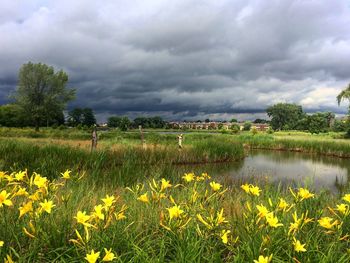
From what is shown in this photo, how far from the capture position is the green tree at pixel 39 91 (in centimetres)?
5188

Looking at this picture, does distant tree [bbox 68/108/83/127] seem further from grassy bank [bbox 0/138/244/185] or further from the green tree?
grassy bank [bbox 0/138/244/185]

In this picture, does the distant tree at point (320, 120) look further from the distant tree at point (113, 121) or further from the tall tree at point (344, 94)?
the distant tree at point (113, 121)

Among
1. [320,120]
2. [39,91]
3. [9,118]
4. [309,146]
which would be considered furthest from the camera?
[320,120]

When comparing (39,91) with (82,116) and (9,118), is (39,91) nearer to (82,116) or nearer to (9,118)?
Answer: (9,118)

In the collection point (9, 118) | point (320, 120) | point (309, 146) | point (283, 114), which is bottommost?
point (309, 146)

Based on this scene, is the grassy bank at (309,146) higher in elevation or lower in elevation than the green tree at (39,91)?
lower

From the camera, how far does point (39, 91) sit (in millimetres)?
53219

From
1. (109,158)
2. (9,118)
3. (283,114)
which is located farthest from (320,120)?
(109,158)

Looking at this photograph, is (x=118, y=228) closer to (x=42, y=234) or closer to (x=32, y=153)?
(x=42, y=234)

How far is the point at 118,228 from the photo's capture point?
9.71 feet

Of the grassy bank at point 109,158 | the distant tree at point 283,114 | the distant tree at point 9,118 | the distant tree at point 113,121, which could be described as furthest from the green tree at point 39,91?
the distant tree at point 283,114

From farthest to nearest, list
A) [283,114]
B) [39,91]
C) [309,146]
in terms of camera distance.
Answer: [283,114] < [39,91] < [309,146]

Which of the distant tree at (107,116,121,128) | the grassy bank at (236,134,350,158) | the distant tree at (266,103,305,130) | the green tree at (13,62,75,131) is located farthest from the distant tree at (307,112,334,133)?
the green tree at (13,62,75,131)

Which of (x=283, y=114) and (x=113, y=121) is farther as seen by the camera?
(x=283, y=114)
